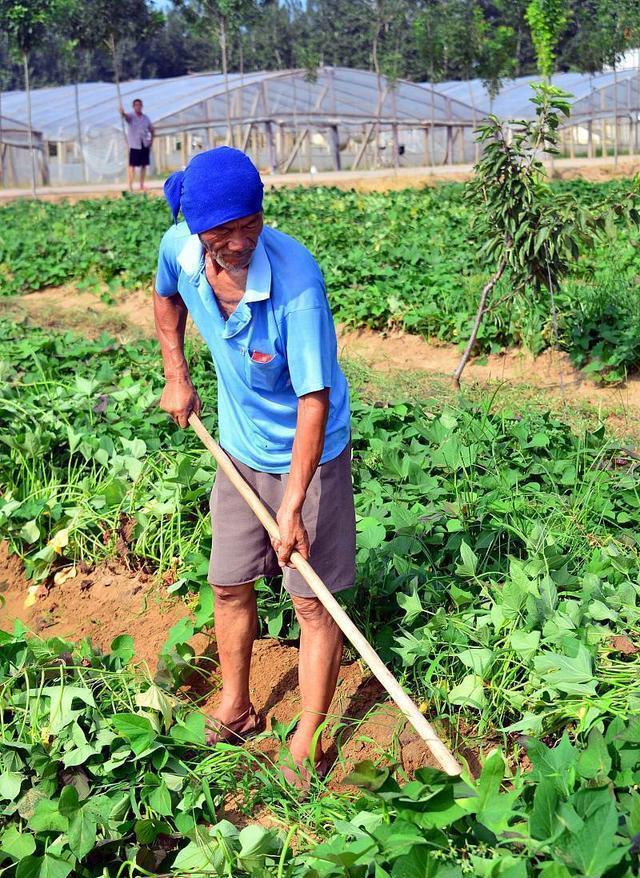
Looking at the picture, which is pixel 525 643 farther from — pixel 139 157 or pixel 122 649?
pixel 139 157

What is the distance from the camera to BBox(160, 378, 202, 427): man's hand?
3.07 m

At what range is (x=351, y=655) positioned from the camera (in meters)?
3.30

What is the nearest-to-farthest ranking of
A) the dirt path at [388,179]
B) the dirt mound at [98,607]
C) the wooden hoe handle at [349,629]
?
the wooden hoe handle at [349,629] < the dirt mound at [98,607] < the dirt path at [388,179]

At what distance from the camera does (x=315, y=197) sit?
15.9 metres

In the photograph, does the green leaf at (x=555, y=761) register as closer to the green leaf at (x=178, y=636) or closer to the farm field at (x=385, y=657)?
the farm field at (x=385, y=657)

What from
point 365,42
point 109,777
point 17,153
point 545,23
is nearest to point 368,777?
point 109,777

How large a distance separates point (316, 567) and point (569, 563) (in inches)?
41.5

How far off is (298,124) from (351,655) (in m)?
27.9

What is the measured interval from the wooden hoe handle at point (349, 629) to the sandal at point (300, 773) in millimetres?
382

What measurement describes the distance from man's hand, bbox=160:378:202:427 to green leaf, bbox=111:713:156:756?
887mm

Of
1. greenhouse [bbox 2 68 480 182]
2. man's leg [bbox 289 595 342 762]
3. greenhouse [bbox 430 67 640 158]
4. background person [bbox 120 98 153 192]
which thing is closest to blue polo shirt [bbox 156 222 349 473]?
man's leg [bbox 289 595 342 762]

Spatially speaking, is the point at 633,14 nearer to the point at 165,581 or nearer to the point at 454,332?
the point at 454,332

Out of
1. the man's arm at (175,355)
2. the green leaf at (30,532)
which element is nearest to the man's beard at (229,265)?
the man's arm at (175,355)

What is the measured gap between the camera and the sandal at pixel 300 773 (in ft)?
8.86
